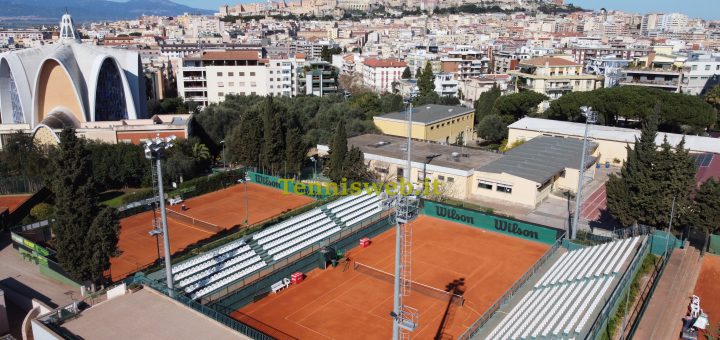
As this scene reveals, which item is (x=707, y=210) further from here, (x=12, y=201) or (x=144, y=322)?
(x=12, y=201)

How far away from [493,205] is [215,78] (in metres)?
53.2

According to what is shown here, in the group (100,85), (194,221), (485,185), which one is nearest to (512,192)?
(485,185)

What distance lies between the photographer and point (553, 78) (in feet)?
235

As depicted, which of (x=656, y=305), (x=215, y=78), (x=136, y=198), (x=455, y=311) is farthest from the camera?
(x=215, y=78)

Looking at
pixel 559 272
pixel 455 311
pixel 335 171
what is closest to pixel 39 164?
pixel 335 171

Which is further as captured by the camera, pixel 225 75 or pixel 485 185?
pixel 225 75

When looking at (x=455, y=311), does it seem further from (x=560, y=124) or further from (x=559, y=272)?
(x=560, y=124)

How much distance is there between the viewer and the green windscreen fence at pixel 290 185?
39.2 m

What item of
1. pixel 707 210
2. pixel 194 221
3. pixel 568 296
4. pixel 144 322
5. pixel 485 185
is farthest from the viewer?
pixel 485 185

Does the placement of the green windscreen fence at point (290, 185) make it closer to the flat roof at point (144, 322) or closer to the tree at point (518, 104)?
the flat roof at point (144, 322)

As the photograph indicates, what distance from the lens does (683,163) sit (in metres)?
25.7

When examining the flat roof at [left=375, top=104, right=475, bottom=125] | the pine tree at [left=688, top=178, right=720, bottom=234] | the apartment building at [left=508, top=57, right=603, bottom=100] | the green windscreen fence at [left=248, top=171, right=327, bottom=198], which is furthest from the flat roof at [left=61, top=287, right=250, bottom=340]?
the apartment building at [left=508, top=57, right=603, bottom=100]

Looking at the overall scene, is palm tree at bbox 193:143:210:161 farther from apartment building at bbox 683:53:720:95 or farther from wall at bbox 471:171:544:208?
apartment building at bbox 683:53:720:95

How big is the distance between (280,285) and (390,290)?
5212mm
